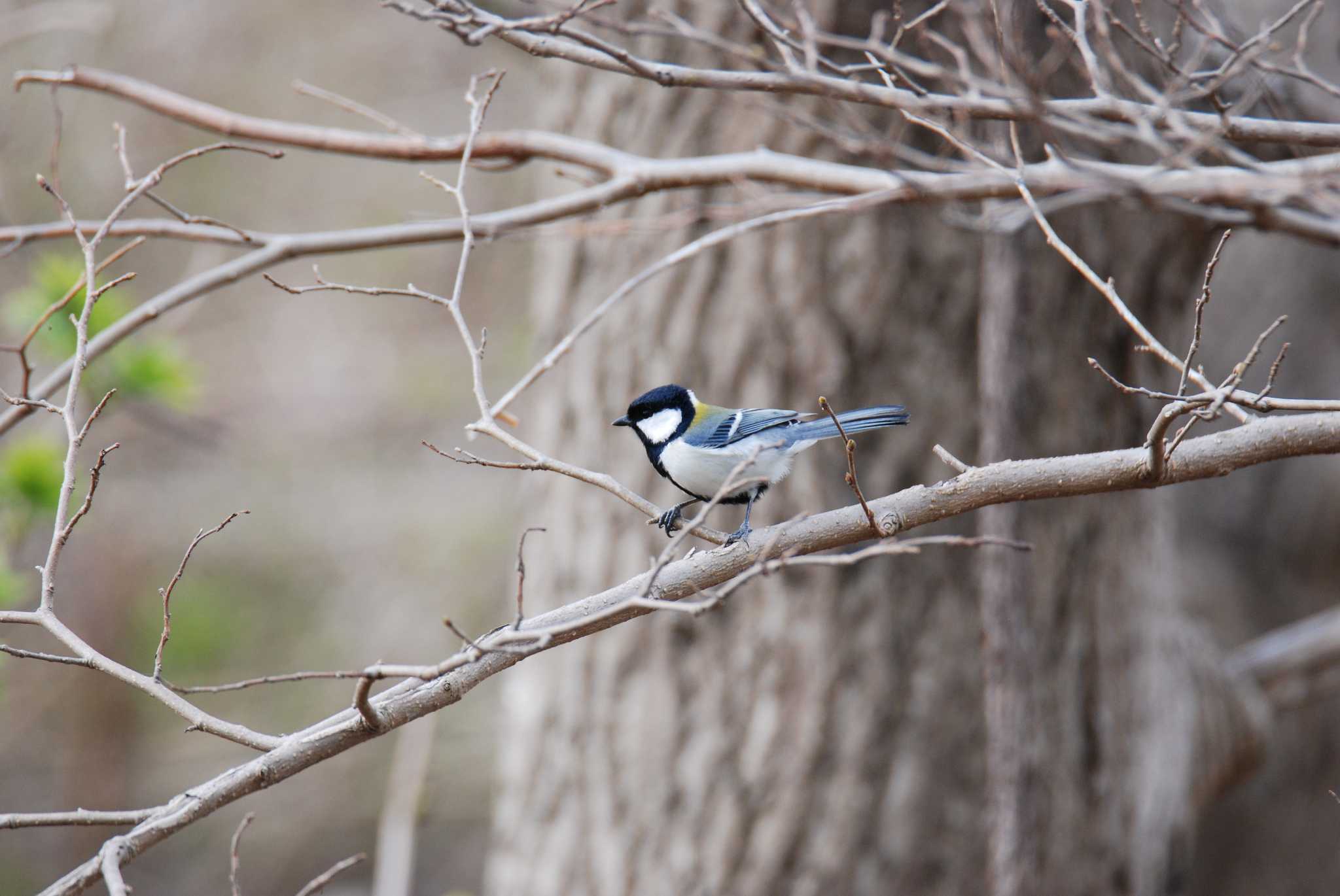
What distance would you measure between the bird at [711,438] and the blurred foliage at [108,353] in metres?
1.48

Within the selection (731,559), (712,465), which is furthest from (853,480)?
(712,465)

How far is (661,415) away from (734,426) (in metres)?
0.19

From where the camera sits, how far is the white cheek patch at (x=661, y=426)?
2.68m

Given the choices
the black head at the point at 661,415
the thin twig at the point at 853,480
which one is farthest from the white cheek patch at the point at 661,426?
the thin twig at the point at 853,480

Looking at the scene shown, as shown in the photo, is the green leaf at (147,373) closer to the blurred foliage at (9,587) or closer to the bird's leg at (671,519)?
the blurred foliage at (9,587)

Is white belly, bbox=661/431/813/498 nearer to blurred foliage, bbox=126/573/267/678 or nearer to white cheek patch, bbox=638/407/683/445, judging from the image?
white cheek patch, bbox=638/407/683/445

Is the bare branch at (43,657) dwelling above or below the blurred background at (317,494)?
below

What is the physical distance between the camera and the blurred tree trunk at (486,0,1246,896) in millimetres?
3340

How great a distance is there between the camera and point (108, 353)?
3.14 meters

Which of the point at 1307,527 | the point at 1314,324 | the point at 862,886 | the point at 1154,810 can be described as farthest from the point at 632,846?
the point at 1314,324

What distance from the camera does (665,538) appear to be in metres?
3.53

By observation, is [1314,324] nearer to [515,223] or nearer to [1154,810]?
[1154,810]

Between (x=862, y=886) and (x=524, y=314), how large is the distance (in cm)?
624

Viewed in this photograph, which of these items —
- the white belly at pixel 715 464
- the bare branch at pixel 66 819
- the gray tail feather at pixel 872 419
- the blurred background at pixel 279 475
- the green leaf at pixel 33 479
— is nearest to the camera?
the bare branch at pixel 66 819
